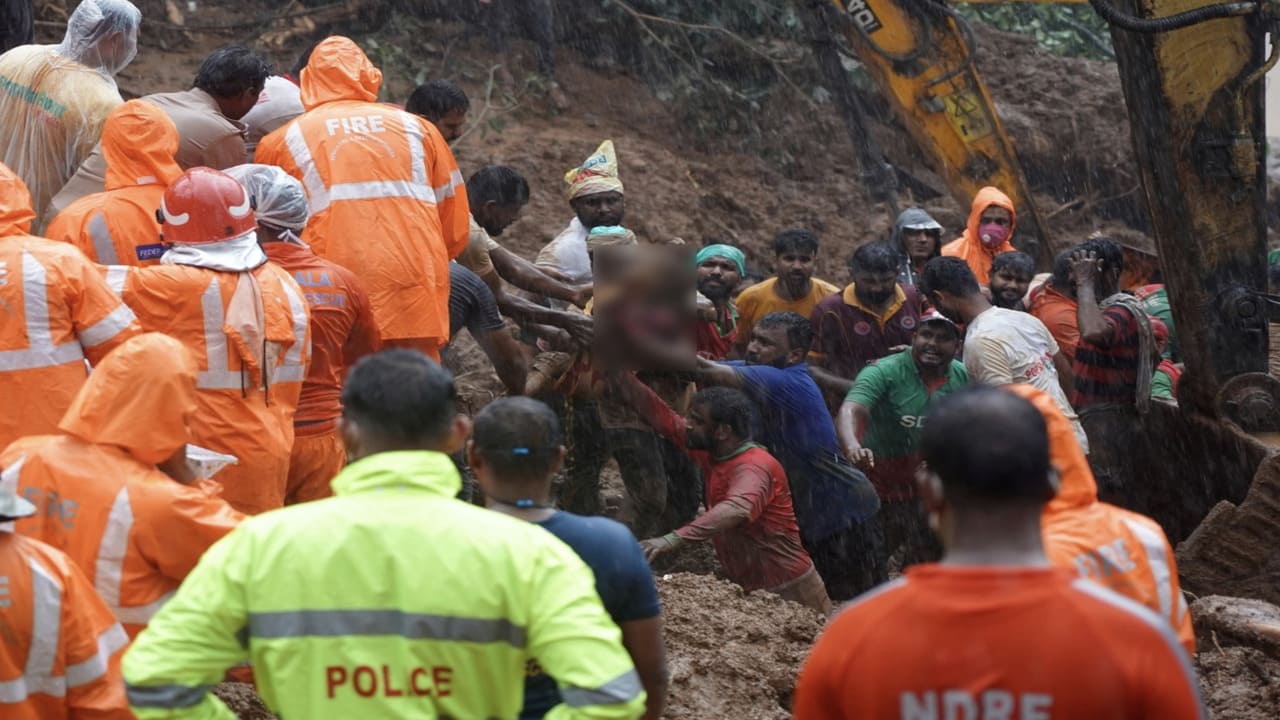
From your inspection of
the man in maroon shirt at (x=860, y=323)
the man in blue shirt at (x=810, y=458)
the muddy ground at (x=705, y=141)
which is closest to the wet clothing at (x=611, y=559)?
the man in blue shirt at (x=810, y=458)

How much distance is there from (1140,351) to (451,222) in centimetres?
377

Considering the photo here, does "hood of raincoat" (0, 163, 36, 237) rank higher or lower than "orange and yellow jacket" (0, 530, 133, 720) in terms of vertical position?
higher

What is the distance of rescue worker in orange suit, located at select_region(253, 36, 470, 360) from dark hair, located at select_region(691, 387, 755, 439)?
3.97 ft

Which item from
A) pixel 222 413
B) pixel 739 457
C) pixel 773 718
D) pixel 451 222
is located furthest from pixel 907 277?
pixel 222 413

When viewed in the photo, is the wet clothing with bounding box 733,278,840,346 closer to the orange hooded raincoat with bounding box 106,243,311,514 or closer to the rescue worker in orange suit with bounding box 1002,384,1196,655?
the orange hooded raincoat with bounding box 106,243,311,514

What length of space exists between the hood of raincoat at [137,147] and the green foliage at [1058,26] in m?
11.9

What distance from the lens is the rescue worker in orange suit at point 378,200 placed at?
263 inches

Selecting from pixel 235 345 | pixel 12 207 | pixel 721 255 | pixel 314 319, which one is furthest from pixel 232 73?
pixel 721 255

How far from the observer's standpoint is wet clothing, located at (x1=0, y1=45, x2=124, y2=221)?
6797 mm

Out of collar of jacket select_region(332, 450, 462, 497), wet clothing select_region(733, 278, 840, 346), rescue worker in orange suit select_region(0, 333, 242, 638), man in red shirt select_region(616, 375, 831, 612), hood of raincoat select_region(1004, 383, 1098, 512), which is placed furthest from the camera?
wet clothing select_region(733, 278, 840, 346)

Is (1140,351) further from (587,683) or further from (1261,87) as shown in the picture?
(587,683)

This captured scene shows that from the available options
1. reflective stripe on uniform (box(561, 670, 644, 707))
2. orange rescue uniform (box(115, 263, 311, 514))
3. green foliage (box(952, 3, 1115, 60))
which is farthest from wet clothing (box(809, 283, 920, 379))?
green foliage (box(952, 3, 1115, 60))

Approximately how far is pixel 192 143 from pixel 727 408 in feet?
8.22

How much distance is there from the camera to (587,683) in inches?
120
